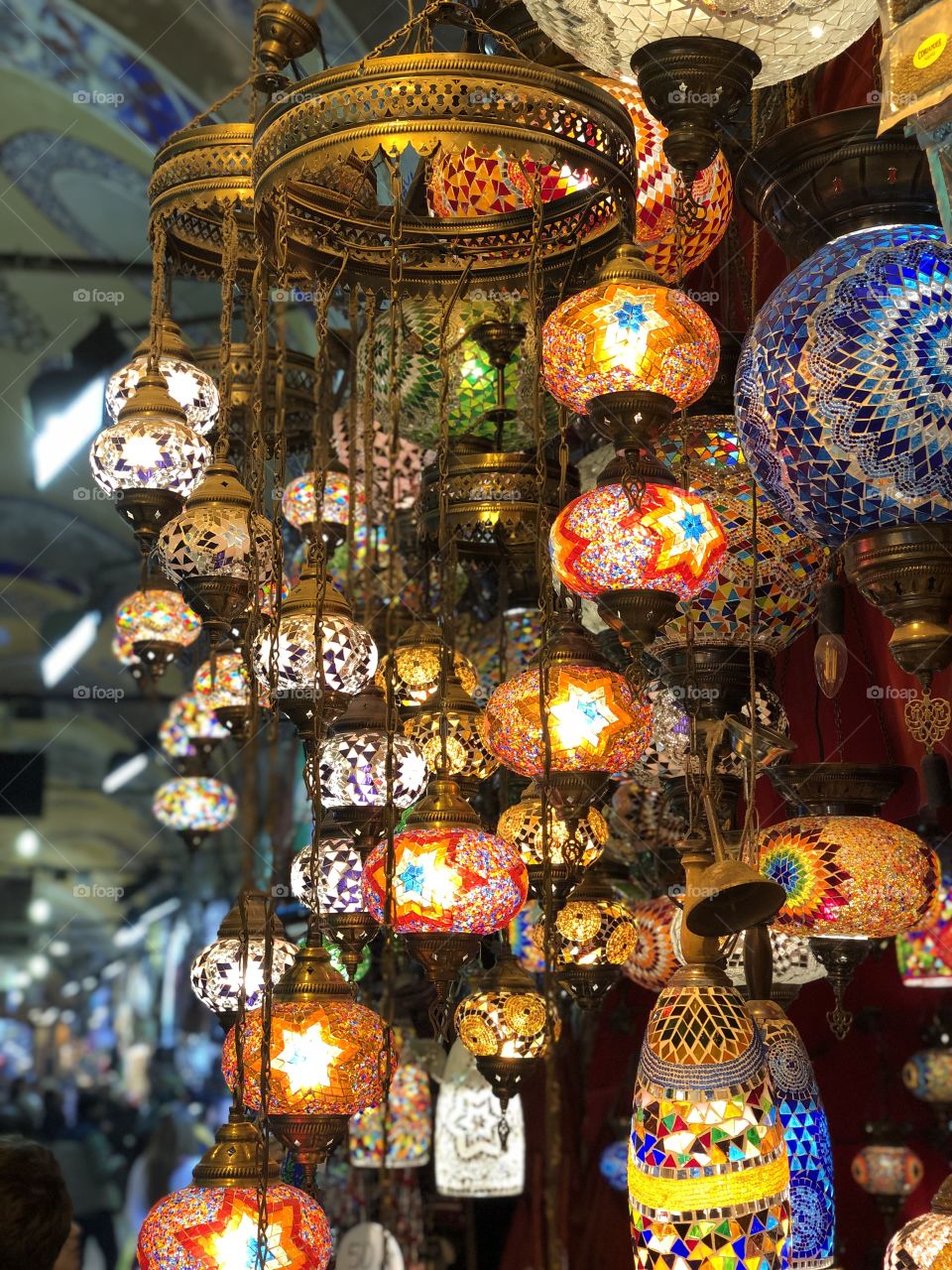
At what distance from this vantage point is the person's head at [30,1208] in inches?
54.6

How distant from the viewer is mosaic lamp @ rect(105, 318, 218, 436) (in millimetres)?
2426

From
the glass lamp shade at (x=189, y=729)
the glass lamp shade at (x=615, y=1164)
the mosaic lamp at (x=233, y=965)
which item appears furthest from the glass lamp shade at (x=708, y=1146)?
the glass lamp shade at (x=189, y=729)

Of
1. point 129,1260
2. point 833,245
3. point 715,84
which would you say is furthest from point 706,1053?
point 129,1260

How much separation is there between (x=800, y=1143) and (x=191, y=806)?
82.2 inches

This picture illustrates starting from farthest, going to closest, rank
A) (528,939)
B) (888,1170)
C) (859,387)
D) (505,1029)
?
(888,1170) → (528,939) → (505,1029) → (859,387)

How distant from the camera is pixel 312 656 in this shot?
198 centimetres

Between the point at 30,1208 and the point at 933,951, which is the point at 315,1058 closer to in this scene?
the point at 30,1208

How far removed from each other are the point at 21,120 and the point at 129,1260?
4.25 meters

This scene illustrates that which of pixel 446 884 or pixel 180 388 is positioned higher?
pixel 180 388

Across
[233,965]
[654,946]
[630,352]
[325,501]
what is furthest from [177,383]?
[654,946]

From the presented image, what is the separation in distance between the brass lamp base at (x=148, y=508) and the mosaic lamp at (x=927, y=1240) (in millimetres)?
1346

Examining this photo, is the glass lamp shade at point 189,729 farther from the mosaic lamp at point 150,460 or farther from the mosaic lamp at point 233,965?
the mosaic lamp at point 233,965

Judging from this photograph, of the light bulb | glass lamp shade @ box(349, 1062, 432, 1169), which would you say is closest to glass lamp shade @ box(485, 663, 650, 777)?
the light bulb

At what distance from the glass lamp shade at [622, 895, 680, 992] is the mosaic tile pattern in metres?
0.66
